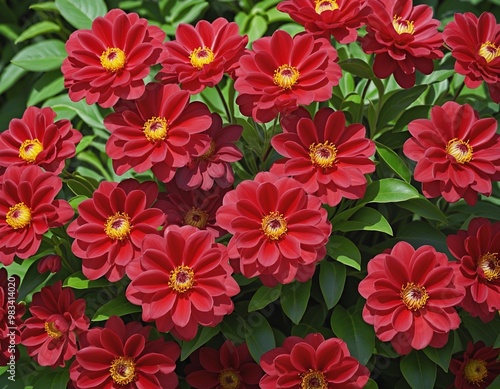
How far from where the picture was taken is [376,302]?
1.43 m

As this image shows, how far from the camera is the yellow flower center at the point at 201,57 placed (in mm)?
1623

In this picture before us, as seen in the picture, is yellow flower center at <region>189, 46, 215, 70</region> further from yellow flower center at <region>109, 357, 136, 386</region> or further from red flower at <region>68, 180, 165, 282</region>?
yellow flower center at <region>109, 357, 136, 386</region>

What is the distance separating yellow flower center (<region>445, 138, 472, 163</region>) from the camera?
1.52 meters

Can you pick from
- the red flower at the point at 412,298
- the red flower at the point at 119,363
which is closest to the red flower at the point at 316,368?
the red flower at the point at 412,298

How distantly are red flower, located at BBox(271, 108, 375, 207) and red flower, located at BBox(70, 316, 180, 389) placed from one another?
17.5 inches

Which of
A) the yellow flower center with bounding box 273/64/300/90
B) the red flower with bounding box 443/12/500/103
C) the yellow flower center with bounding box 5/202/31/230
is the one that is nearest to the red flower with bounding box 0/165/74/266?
the yellow flower center with bounding box 5/202/31/230

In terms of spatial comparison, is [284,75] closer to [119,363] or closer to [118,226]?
[118,226]

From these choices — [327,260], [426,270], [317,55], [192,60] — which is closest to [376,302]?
[426,270]

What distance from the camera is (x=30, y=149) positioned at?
1635mm

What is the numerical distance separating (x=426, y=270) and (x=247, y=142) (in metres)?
0.58

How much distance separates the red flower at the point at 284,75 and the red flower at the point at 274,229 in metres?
0.17

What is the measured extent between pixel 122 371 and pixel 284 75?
2.31 feet

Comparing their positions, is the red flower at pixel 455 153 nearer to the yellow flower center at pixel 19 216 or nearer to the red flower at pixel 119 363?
the red flower at pixel 119 363

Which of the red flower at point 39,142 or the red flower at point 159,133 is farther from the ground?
the red flower at point 159,133
